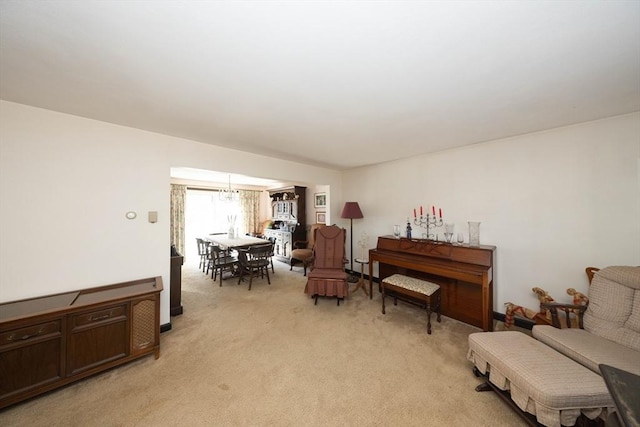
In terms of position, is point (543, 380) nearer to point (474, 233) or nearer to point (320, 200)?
point (474, 233)

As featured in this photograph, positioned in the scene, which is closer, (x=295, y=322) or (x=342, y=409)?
(x=342, y=409)

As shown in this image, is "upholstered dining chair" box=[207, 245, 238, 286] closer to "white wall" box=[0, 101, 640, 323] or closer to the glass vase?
"white wall" box=[0, 101, 640, 323]

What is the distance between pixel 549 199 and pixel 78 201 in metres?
5.16

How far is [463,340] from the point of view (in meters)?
2.42

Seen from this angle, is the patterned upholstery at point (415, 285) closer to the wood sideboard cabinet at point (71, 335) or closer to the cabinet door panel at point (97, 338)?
the wood sideboard cabinet at point (71, 335)

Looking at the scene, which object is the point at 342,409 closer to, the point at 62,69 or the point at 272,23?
the point at 272,23

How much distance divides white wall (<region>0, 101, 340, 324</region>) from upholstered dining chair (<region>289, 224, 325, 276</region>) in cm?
279

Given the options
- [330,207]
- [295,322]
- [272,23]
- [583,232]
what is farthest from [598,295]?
[330,207]

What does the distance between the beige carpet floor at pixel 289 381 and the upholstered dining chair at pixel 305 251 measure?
2.01 metres

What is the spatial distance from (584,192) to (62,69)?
4761 mm

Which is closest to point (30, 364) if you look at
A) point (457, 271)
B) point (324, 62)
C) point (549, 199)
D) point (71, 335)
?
point (71, 335)

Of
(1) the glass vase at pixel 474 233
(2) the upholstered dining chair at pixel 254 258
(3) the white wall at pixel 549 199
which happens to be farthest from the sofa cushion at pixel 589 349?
(2) the upholstered dining chair at pixel 254 258

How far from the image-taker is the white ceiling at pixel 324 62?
101 centimetres

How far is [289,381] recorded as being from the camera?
1852mm
